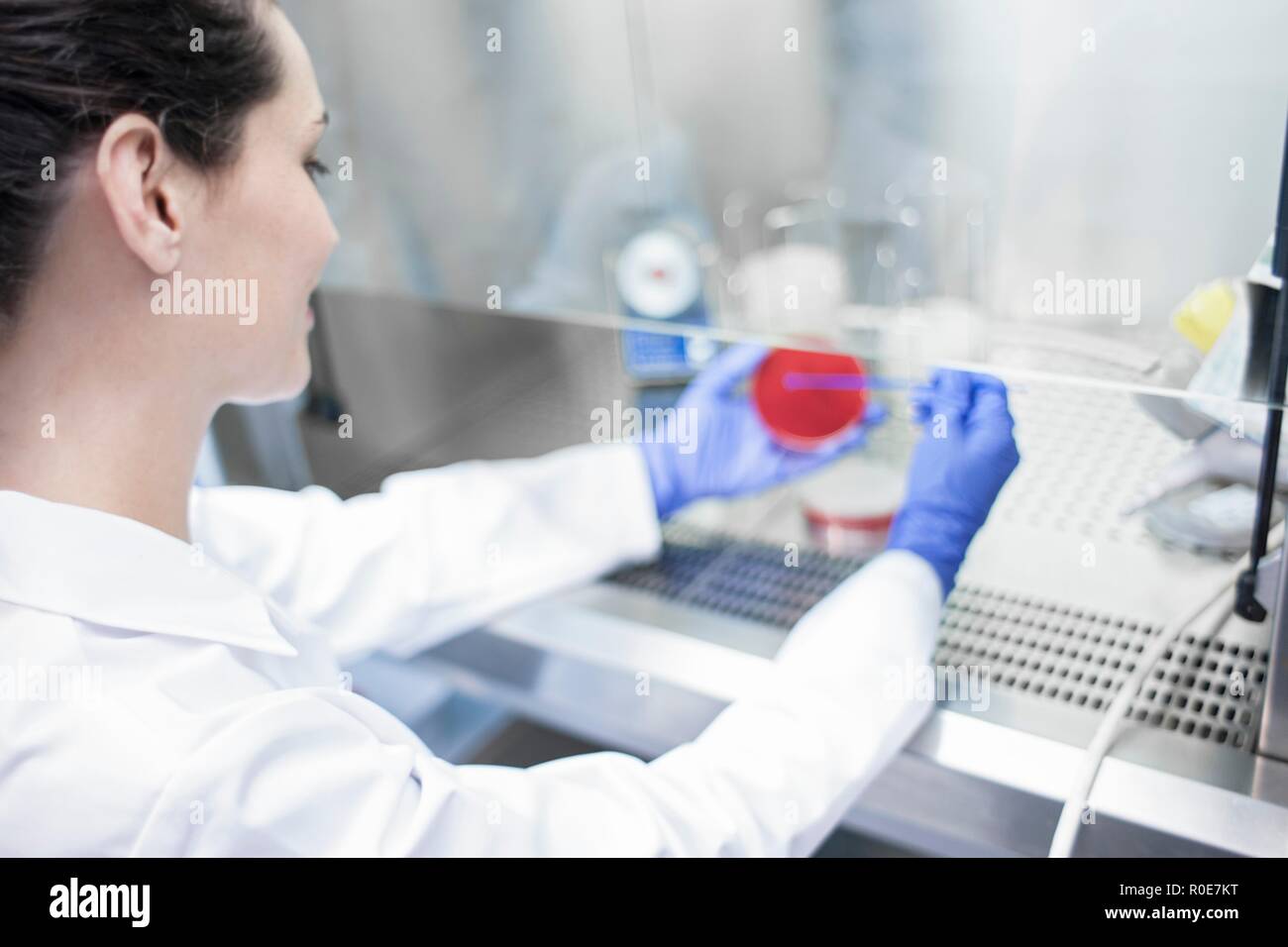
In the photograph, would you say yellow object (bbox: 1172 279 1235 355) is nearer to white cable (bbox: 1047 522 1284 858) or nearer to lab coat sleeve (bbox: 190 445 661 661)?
white cable (bbox: 1047 522 1284 858)

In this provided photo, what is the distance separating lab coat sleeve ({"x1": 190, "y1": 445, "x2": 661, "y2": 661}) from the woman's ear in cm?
37

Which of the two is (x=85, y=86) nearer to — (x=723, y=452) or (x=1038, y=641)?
(x=723, y=452)

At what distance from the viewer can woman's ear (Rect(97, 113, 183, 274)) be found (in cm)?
71

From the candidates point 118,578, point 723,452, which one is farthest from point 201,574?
point 723,452

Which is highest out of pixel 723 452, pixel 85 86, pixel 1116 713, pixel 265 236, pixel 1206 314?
pixel 85 86

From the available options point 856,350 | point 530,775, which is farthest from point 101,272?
point 856,350

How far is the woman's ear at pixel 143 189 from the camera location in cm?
71

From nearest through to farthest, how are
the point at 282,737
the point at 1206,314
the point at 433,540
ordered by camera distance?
the point at 282,737 → the point at 1206,314 → the point at 433,540

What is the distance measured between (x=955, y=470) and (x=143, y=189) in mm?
725

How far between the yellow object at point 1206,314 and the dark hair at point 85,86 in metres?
0.76

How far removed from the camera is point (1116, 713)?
33.2 inches

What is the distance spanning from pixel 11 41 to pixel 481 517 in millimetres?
664

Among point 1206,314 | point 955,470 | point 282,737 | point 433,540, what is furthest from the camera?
point 433,540

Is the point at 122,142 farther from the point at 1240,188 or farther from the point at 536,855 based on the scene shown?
the point at 1240,188
